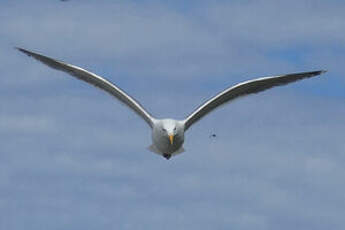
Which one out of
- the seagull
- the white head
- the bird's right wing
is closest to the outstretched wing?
the seagull

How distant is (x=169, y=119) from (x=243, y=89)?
20.8 ft

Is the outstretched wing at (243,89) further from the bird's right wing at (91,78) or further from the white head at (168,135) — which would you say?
the bird's right wing at (91,78)

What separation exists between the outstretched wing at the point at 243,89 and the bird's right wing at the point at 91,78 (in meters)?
3.63

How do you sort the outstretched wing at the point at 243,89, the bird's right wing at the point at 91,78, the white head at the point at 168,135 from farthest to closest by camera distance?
the bird's right wing at the point at 91,78, the outstretched wing at the point at 243,89, the white head at the point at 168,135

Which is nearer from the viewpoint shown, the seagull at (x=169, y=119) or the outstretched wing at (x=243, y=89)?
the seagull at (x=169, y=119)

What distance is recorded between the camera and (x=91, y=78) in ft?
140

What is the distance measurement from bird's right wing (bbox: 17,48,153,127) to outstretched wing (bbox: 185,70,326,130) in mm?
3628

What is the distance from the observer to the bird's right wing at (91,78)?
1628 inches

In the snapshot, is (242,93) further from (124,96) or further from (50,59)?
(50,59)

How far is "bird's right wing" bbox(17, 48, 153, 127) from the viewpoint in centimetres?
4134

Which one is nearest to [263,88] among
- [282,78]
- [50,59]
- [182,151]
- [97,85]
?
[282,78]

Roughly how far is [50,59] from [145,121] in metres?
7.54

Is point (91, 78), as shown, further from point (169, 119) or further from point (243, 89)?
point (243, 89)

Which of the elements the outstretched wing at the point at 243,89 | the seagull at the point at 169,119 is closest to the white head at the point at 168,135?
the seagull at the point at 169,119
